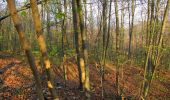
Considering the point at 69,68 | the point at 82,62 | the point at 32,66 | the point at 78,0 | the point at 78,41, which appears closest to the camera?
the point at 32,66

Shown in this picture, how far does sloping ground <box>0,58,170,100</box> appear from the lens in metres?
13.0

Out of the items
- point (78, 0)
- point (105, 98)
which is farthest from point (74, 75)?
point (78, 0)

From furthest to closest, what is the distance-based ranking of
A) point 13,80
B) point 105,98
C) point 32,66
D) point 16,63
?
point 16,63 < point 13,80 < point 105,98 < point 32,66

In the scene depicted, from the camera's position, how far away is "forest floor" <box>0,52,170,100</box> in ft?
42.5

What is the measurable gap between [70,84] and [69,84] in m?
0.12

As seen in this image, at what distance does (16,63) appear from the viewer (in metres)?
21.7

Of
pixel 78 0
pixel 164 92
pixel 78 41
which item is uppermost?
pixel 78 0

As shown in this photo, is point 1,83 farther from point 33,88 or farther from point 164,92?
point 164,92

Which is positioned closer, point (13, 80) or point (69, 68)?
point (13, 80)

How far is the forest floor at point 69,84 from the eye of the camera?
42.5 ft

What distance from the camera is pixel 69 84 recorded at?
712 inches

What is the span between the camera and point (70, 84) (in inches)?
716

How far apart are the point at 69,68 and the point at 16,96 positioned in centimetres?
1108

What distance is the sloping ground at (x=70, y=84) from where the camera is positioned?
12992 mm
